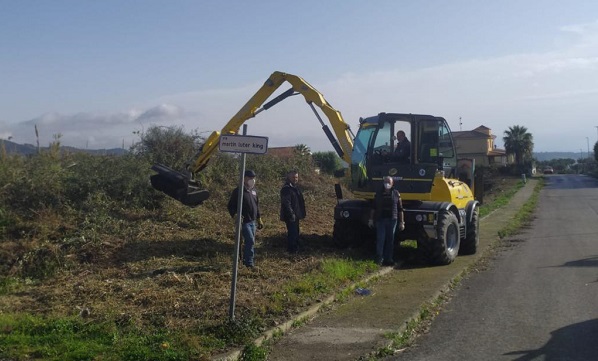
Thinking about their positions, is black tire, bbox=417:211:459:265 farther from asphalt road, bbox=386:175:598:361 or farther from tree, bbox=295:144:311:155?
tree, bbox=295:144:311:155

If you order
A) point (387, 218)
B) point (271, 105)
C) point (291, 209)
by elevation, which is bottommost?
point (387, 218)

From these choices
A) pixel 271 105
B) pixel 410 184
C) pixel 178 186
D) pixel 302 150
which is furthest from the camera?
pixel 302 150

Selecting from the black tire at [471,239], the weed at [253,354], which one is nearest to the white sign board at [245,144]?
the weed at [253,354]

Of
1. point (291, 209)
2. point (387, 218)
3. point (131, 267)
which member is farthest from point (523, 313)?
point (131, 267)

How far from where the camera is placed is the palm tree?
287 feet

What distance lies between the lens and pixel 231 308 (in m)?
7.96

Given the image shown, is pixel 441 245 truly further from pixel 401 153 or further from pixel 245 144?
pixel 245 144

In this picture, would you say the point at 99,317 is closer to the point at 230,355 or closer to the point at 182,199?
the point at 230,355

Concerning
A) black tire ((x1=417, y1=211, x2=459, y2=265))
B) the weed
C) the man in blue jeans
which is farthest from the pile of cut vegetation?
black tire ((x1=417, y1=211, x2=459, y2=265))

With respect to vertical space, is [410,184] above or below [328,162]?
below

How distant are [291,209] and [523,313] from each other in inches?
210

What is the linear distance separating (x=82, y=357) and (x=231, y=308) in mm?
1802

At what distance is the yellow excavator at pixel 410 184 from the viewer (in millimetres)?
13516

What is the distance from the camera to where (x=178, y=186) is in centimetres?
Result: 1447
